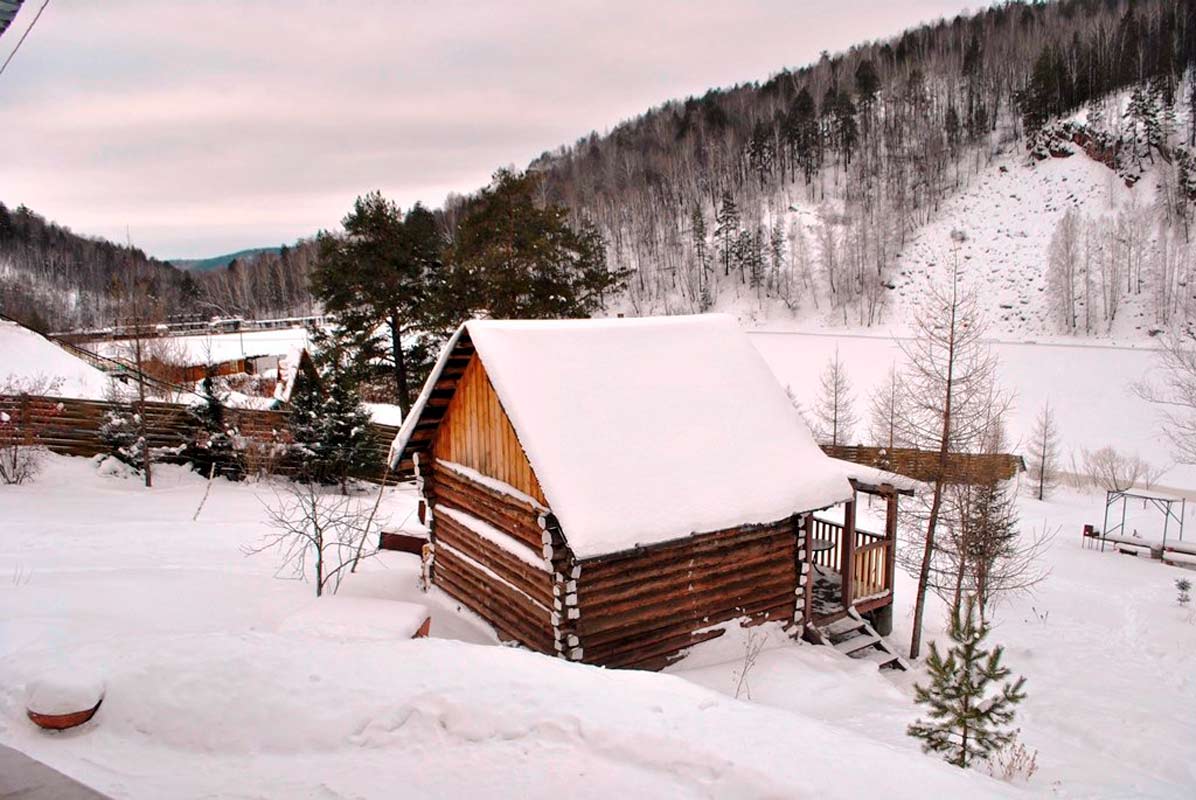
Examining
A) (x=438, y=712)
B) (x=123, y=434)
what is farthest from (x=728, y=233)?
(x=438, y=712)

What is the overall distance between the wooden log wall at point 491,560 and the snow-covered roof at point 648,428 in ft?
3.38

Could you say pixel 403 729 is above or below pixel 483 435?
below

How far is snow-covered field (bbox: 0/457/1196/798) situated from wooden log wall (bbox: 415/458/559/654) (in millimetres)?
661

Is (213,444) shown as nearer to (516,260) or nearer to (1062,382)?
(516,260)

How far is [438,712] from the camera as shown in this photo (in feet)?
19.9

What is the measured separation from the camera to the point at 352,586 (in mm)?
13133

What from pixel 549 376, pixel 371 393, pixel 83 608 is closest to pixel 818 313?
pixel 371 393

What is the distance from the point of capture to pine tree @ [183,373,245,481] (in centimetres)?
2250

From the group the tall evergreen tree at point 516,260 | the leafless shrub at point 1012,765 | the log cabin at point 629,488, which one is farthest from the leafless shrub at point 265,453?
the leafless shrub at point 1012,765

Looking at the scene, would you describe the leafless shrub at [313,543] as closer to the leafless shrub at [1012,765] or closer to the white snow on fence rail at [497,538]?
the white snow on fence rail at [497,538]

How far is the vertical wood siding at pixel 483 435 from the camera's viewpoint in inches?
426

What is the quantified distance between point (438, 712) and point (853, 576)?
9.56 m

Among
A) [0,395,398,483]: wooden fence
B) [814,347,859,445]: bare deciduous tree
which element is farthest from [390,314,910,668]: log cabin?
[814,347,859,445]: bare deciduous tree

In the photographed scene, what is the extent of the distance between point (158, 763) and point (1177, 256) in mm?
77803
